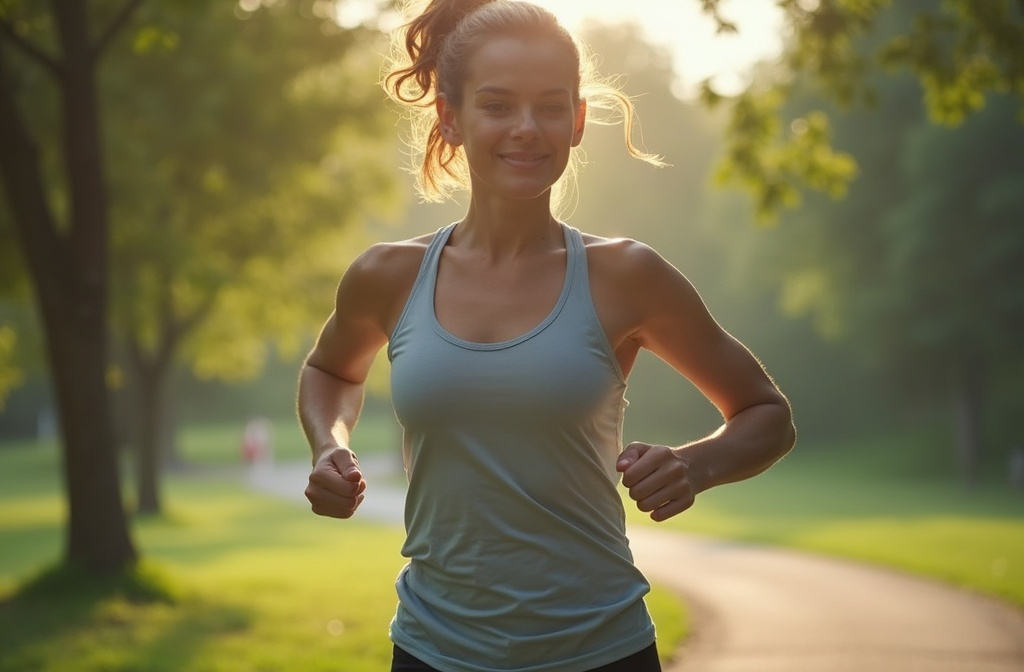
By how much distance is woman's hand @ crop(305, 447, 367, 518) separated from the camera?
2.64 metres

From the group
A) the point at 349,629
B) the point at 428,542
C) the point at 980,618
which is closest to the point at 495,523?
the point at 428,542

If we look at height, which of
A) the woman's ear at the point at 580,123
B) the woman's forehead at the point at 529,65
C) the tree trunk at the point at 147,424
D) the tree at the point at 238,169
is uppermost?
the tree at the point at 238,169

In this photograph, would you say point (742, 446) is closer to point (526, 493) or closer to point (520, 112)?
point (526, 493)

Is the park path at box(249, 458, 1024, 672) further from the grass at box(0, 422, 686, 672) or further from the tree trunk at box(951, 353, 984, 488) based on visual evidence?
the tree trunk at box(951, 353, 984, 488)

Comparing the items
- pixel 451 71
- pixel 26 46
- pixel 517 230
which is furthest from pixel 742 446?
pixel 26 46

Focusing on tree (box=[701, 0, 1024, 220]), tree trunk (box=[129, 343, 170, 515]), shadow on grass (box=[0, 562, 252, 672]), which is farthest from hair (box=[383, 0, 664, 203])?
tree trunk (box=[129, 343, 170, 515])

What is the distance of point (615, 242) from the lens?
2773 millimetres

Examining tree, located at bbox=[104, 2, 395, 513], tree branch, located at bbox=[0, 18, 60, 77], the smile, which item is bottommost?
the smile

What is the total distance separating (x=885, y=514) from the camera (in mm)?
23703

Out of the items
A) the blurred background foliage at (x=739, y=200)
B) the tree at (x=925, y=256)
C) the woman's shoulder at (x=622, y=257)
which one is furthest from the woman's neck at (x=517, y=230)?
the tree at (x=925, y=256)

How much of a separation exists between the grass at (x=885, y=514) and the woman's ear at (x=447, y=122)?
947 cm

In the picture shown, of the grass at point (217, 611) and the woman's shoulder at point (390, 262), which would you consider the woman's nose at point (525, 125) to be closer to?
the woman's shoulder at point (390, 262)

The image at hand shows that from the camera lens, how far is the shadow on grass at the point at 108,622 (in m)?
8.45

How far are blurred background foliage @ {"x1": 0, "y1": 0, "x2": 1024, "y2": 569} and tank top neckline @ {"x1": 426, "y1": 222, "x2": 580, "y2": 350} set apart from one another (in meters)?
6.64
